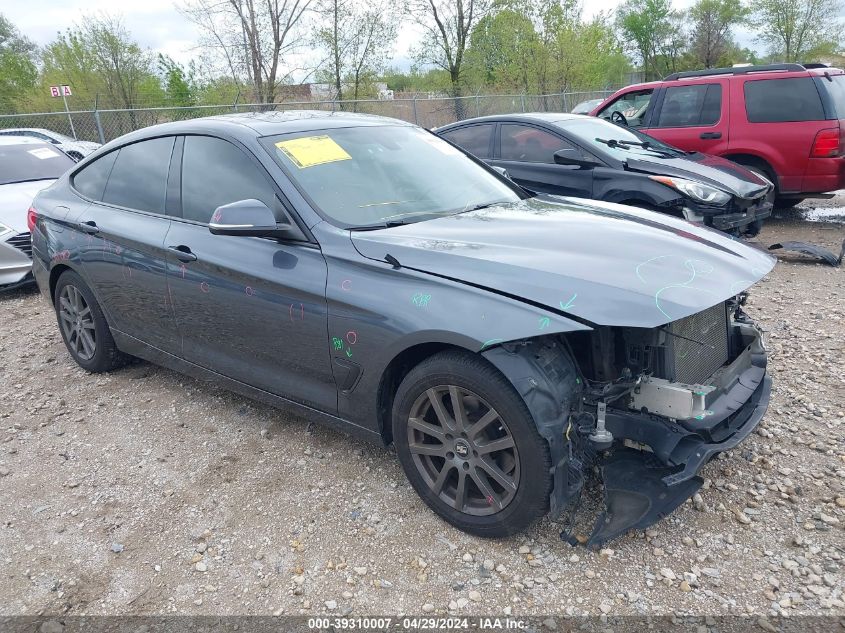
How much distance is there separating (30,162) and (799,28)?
162 ft

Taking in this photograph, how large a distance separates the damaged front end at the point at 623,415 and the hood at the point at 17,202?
6.60 metres

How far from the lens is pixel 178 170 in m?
3.65

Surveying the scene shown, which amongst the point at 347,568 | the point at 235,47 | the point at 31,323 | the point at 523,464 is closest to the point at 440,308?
the point at 523,464

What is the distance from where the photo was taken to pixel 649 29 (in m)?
57.2

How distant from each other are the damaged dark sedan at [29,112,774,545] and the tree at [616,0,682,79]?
56640 mm

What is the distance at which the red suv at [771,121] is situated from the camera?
7.43m

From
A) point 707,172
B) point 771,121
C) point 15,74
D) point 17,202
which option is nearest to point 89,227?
point 17,202

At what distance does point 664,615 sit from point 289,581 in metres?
1.41

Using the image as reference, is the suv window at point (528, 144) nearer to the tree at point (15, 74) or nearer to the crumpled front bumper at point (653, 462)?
the crumpled front bumper at point (653, 462)

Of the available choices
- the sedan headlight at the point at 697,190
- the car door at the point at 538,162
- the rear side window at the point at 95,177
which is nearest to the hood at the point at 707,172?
the sedan headlight at the point at 697,190

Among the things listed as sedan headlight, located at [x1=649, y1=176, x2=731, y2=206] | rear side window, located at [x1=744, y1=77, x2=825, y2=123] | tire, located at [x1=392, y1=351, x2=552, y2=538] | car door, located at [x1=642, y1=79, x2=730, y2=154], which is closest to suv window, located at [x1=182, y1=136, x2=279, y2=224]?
tire, located at [x1=392, y1=351, x2=552, y2=538]

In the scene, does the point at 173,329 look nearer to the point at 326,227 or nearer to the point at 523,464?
the point at 326,227

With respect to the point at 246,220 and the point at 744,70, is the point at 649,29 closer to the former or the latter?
the point at 744,70

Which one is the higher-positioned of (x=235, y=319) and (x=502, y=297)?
(x=502, y=297)
